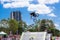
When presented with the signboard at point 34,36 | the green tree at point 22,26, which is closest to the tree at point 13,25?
the green tree at point 22,26

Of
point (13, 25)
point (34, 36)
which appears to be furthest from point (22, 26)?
point (34, 36)

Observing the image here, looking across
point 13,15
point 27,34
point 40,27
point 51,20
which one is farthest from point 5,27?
point 27,34

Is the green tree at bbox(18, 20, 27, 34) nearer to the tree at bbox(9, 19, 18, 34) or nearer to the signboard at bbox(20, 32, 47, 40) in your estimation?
the tree at bbox(9, 19, 18, 34)

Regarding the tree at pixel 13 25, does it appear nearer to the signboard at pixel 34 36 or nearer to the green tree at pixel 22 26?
the green tree at pixel 22 26

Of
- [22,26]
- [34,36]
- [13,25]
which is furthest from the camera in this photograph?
[22,26]

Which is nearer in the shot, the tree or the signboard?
the signboard

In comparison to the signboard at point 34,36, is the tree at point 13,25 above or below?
above

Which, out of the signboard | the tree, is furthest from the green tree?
the signboard

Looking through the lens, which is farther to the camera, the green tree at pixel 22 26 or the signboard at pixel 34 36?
the green tree at pixel 22 26

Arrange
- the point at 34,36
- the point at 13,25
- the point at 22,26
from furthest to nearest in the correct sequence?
the point at 22,26
the point at 13,25
the point at 34,36

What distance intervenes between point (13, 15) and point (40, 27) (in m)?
1.17

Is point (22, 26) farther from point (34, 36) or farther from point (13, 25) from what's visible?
point (34, 36)

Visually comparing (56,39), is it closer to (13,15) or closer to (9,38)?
(9,38)

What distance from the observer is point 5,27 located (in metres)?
8.06
